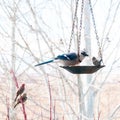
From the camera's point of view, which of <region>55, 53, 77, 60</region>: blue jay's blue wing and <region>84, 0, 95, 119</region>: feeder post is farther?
<region>84, 0, 95, 119</region>: feeder post

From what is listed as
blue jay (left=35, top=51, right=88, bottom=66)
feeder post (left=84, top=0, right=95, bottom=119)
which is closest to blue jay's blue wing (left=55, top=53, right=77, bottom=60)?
blue jay (left=35, top=51, right=88, bottom=66)

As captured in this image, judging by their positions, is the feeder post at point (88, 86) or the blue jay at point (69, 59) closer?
the blue jay at point (69, 59)

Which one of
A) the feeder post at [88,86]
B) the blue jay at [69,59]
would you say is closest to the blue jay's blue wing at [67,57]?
the blue jay at [69,59]

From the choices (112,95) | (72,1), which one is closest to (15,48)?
(72,1)

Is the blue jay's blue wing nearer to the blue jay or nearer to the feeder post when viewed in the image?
the blue jay

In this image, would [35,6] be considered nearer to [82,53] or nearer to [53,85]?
[53,85]

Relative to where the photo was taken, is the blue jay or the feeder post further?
the feeder post

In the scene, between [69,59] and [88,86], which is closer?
[69,59]

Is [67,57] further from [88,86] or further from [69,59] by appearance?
[88,86]

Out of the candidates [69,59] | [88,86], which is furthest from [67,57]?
[88,86]

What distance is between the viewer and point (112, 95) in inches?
250

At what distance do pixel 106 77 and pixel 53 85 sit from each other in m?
0.79

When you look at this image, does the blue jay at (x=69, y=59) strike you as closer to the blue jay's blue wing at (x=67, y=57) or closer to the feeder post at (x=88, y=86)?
the blue jay's blue wing at (x=67, y=57)

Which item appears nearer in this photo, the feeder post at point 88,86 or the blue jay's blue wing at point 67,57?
the blue jay's blue wing at point 67,57
